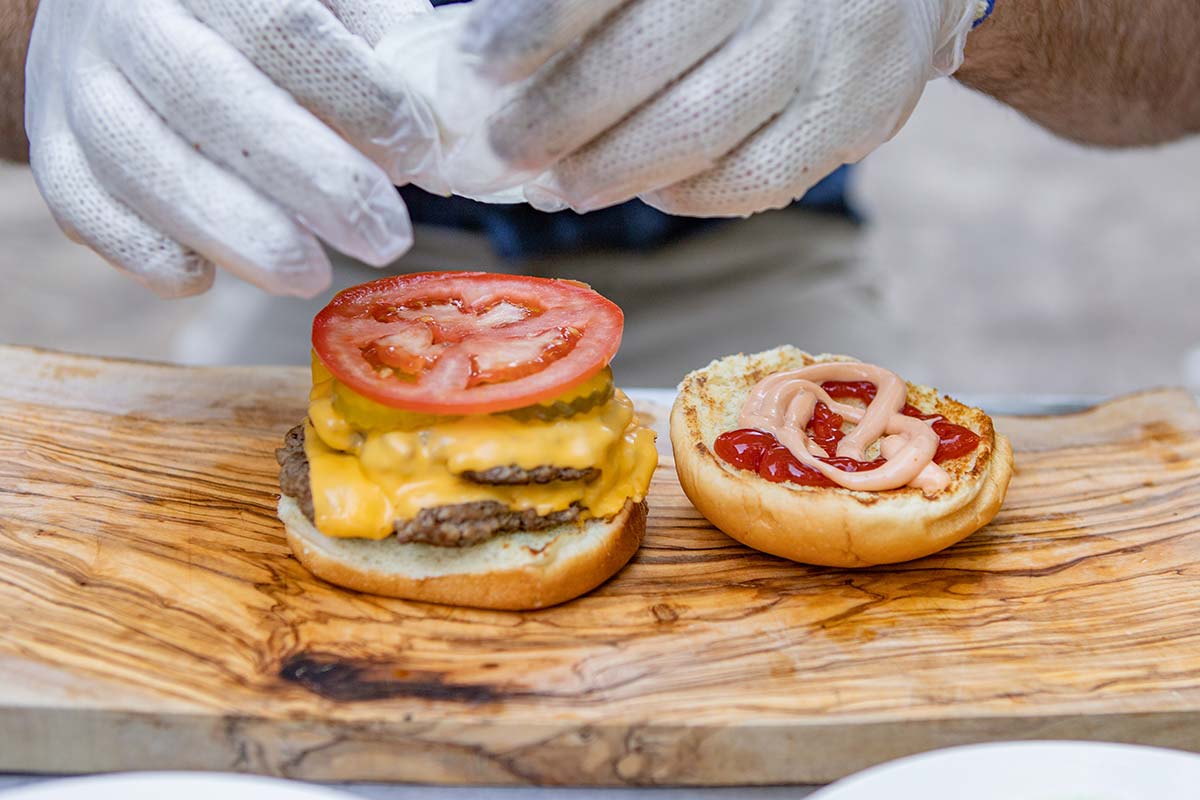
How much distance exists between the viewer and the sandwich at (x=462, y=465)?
214 centimetres

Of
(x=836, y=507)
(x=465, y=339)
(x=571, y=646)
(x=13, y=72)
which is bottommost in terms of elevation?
(x=571, y=646)

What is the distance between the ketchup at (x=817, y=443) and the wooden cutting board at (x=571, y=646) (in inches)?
8.7

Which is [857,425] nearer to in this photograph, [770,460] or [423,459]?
[770,460]

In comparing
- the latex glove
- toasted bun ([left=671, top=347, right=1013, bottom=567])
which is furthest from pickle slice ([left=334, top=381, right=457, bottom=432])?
toasted bun ([left=671, top=347, right=1013, bottom=567])

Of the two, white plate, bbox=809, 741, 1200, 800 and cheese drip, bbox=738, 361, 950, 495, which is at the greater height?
white plate, bbox=809, 741, 1200, 800

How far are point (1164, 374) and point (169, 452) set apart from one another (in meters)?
6.07

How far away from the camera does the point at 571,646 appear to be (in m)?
2.11

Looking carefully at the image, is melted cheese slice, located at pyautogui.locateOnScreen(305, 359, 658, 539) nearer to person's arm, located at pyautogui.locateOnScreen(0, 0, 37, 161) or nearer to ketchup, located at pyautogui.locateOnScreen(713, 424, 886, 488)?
ketchup, located at pyautogui.locateOnScreen(713, 424, 886, 488)

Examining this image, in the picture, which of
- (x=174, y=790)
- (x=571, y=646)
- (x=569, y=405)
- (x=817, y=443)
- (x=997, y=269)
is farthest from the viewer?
(x=997, y=269)

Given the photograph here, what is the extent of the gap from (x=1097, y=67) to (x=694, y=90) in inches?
80.2

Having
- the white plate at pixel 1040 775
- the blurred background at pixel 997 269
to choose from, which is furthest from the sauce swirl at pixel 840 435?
the blurred background at pixel 997 269

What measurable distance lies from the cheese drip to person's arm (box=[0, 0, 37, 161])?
86.7 inches

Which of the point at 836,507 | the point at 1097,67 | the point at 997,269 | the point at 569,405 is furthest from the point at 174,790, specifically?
the point at 997,269

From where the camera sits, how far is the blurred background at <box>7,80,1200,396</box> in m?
6.94
